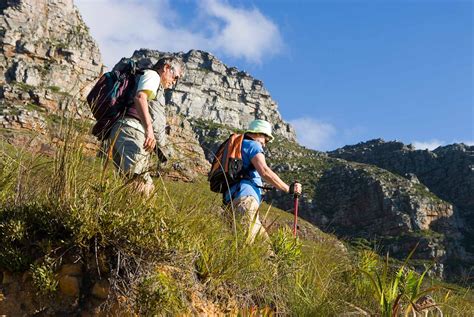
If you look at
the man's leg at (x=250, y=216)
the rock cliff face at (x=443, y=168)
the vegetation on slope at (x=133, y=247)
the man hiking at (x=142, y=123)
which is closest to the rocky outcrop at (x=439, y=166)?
the rock cliff face at (x=443, y=168)

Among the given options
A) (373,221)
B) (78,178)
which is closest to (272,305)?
(78,178)

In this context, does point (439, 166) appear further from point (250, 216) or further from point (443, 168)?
point (250, 216)

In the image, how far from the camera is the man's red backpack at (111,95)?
4.43 metres

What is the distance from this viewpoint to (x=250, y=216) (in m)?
4.39

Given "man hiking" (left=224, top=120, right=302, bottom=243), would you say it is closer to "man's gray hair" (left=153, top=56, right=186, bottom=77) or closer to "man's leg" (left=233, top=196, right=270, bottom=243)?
"man's leg" (left=233, top=196, right=270, bottom=243)

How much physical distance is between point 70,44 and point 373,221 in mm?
87813

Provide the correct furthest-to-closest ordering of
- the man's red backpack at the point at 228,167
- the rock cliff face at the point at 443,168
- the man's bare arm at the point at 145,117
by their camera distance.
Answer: the rock cliff face at the point at 443,168 → the man's red backpack at the point at 228,167 → the man's bare arm at the point at 145,117

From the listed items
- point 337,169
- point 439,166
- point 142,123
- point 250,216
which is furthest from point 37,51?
point 250,216

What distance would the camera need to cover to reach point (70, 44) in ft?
411

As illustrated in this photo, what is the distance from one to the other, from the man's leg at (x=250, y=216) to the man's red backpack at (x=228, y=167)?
0.90 ft

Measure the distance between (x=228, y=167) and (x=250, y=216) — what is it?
0.83 metres

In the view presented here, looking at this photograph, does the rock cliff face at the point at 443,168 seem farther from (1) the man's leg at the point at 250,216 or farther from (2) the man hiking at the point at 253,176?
(1) the man's leg at the point at 250,216

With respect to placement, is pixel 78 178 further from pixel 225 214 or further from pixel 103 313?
pixel 225 214

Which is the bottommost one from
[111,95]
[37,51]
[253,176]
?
[253,176]
